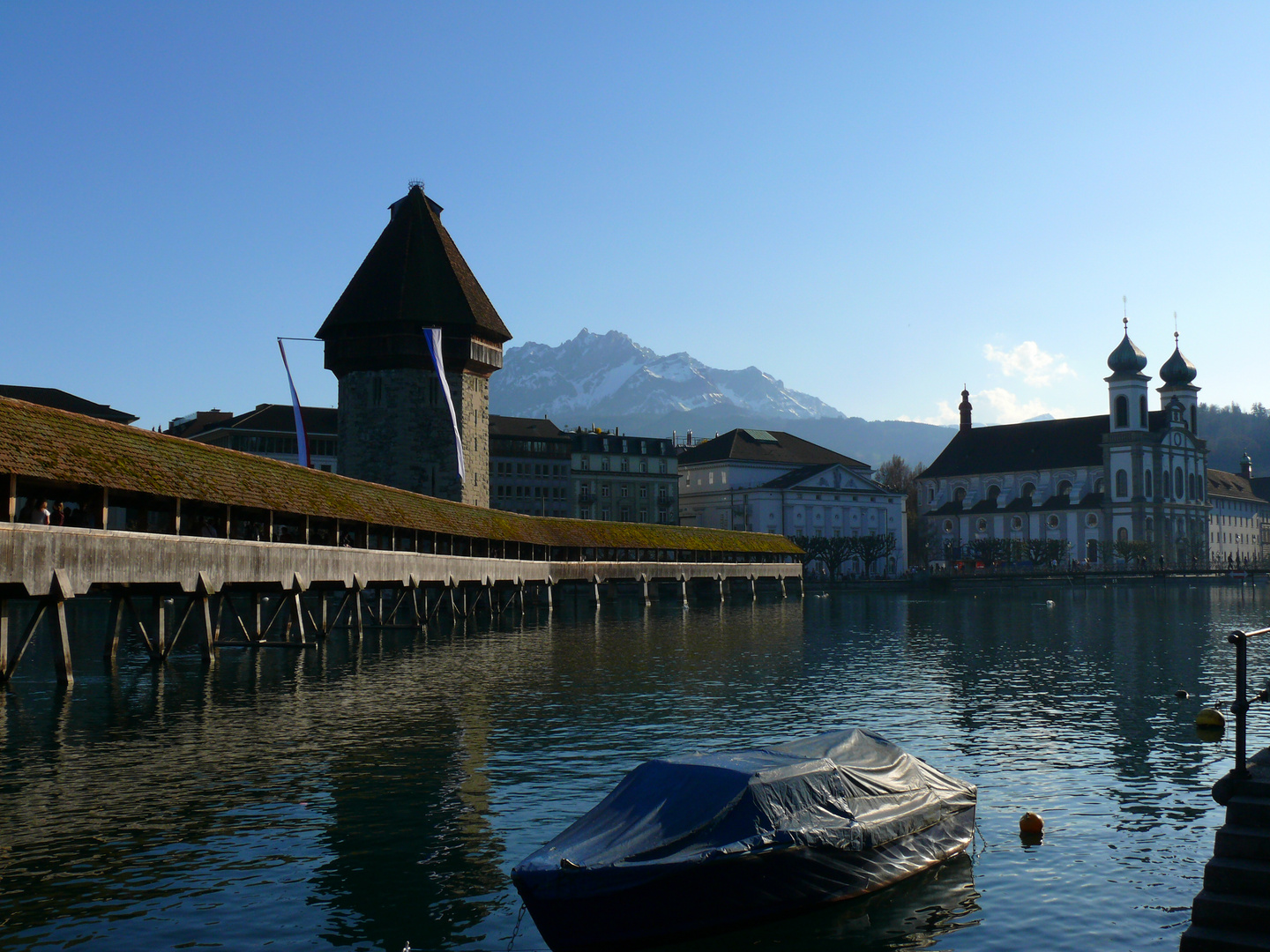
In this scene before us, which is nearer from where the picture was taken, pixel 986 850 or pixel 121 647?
pixel 986 850

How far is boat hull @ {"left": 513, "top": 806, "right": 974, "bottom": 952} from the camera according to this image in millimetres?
11484

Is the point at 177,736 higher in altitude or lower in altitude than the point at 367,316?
lower

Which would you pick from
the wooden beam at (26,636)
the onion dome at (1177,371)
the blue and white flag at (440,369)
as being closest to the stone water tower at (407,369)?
the blue and white flag at (440,369)

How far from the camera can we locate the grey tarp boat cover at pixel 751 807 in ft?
39.7

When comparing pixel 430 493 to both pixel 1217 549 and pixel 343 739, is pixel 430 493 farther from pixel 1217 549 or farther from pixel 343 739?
pixel 1217 549

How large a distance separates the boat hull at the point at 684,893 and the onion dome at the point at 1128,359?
6376 inches

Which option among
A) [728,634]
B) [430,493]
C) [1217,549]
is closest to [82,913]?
[728,634]

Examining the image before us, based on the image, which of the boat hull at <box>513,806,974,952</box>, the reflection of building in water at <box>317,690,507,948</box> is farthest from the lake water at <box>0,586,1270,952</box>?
the boat hull at <box>513,806,974,952</box>

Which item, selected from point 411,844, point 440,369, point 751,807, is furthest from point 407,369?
point 751,807

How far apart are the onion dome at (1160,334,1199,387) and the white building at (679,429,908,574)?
4499cm

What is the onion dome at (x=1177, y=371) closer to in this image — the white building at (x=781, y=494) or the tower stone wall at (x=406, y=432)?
the white building at (x=781, y=494)

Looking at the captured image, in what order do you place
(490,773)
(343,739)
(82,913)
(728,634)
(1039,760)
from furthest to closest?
1. (728,634)
2. (343,739)
3. (1039,760)
4. (490,773)
5. (82,913)

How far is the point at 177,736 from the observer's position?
24750mm

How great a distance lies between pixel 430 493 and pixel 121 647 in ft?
90.8
